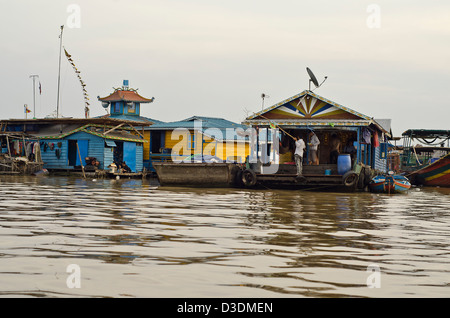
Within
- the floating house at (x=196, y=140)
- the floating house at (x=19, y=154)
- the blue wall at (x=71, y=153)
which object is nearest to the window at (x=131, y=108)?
the floating house at (x=196, y=140)

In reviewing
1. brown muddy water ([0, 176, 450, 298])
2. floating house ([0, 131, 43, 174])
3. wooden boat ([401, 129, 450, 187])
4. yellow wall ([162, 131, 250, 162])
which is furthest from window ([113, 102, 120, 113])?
brown muddy water ([0, 176, 450, 298])

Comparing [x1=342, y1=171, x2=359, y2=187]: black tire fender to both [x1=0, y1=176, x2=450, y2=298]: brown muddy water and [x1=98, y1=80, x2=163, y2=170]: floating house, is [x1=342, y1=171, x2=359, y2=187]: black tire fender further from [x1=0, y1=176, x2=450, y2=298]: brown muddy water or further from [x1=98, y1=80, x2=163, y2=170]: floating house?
[x1=98, y1=80, x2=163, y2=170]: floating house

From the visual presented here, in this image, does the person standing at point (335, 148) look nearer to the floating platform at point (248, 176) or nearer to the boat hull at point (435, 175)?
the floating platform at point (248, 176)

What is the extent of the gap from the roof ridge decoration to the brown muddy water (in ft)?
37.0

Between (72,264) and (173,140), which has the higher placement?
(173,140)

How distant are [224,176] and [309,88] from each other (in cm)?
486

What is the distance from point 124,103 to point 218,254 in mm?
38431

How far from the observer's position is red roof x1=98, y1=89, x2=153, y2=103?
43.9m

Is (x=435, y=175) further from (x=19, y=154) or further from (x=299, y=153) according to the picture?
(x=19, y=154)

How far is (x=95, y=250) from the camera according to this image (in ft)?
22.2

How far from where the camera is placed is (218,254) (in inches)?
265

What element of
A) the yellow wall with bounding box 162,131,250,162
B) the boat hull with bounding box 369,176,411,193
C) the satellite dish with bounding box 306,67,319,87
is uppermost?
the satellite dish with bounding box 306,67,319,87
